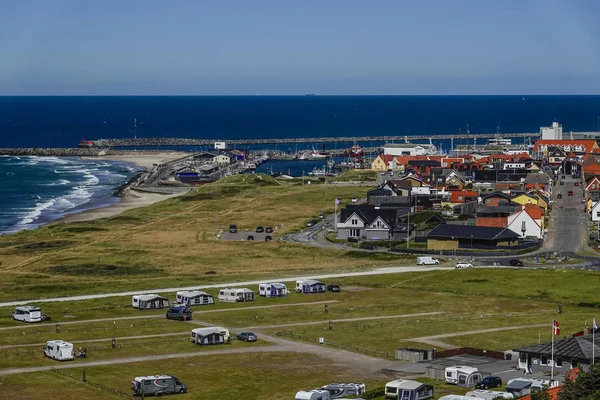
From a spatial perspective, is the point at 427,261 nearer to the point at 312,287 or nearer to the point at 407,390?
the point at 312,287

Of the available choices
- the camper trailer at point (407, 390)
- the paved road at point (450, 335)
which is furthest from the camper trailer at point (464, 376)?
the paved road at point (450, 335)

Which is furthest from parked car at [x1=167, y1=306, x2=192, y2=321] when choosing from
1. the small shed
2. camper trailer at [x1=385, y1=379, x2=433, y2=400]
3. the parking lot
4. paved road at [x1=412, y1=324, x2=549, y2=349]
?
the parking lot

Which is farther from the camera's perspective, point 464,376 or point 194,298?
point 194,298

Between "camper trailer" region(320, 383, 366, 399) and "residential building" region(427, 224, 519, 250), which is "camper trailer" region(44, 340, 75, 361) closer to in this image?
"camper trailer" region(320, 383, 366, 399)

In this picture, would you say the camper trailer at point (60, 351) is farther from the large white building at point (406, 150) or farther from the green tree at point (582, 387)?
the large white building at point (406, 150)

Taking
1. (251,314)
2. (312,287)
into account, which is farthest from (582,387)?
(312,287)

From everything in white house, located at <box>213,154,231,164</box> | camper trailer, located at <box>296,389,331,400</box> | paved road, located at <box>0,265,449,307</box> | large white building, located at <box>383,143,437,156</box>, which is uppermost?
large white building, located at <box>383,143,437,156</box>

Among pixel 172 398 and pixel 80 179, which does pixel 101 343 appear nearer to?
pixel 172 398
